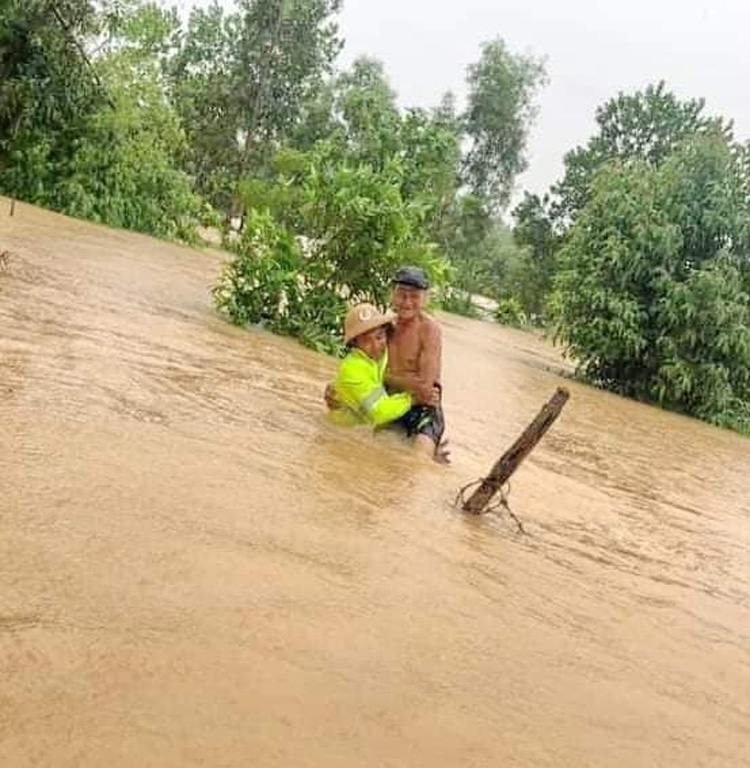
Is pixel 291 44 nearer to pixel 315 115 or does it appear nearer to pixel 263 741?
pixel 315 115

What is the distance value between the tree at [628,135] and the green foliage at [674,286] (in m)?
16.1

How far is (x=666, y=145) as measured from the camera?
35.5 m

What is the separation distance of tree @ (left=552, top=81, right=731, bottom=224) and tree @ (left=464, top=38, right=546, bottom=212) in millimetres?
9135

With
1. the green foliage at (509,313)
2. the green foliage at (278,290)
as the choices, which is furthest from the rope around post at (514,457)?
the green foliage at (509,313)

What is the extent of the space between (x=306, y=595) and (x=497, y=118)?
4452 cm

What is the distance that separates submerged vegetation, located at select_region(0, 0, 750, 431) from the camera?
455 inches

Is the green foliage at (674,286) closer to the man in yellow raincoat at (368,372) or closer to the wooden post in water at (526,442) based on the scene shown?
the man in yellow raincoat at (368,372)

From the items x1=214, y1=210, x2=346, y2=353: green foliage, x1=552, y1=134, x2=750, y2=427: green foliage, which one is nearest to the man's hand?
x1=214, y1=210, x2=346, y2=353: green foliage

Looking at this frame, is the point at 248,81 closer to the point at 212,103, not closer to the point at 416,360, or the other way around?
the point at 212,103

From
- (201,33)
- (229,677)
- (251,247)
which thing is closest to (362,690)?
(229,677)

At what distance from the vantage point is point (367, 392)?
6.51 m

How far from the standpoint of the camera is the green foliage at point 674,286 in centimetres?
1808

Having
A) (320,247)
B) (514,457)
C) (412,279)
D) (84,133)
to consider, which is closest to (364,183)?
(320,247)

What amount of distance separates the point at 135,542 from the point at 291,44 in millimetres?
35362
